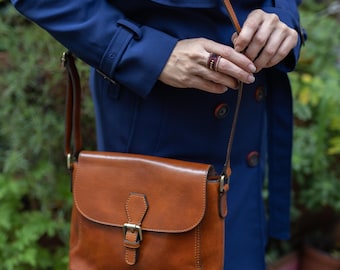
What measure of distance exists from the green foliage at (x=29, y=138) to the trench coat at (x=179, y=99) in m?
0.49

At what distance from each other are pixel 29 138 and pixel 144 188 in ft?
2.43

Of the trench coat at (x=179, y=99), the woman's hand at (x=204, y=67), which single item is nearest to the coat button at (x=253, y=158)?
the trench coat at (x=179, y=99)

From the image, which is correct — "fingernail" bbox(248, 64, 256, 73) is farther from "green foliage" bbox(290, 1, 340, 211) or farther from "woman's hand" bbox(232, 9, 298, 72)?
"green foliage" bbox(290, 1, 340, 211)

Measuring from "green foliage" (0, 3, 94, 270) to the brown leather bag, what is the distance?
562 mm

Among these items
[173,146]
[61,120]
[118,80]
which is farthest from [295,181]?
[118,80]

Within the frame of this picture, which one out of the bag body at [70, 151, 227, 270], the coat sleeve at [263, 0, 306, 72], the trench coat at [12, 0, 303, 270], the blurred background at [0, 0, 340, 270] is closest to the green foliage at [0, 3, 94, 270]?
the blurred background at [0, 0, 340, 270]

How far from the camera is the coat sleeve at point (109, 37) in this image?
2.50 ft

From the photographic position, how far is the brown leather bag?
80 cm

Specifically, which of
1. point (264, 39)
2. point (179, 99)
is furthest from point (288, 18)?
point (179, 99)

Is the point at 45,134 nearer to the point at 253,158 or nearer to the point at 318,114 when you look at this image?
the point at 253,158

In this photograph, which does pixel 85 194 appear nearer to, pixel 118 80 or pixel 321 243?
pixel 118 80

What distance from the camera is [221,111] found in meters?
0.86

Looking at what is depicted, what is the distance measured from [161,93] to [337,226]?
1671mm

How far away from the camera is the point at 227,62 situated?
2.36 ft
